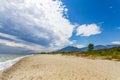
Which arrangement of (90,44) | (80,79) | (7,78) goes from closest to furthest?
(80,79), (7,78), (90,44)

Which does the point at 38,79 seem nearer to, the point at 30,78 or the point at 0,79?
the point at 30,78

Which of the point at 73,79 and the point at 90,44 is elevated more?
the point at 90,44

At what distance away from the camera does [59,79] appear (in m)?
12.1

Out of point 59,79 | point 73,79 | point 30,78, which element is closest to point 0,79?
point 30,78

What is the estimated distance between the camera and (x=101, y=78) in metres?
12.5

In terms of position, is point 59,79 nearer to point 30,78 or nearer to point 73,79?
point 73,79

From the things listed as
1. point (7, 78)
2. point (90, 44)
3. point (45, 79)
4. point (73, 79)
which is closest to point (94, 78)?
point (73, 79)

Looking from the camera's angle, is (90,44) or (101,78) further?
(90,44)

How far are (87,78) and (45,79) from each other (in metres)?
2.88

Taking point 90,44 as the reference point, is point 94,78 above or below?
below

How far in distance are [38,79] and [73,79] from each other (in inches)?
92.8

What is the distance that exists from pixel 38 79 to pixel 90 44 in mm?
131967

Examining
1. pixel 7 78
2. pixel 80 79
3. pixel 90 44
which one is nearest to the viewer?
pixel 80 79

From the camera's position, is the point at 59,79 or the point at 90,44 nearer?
the point at 59,79
